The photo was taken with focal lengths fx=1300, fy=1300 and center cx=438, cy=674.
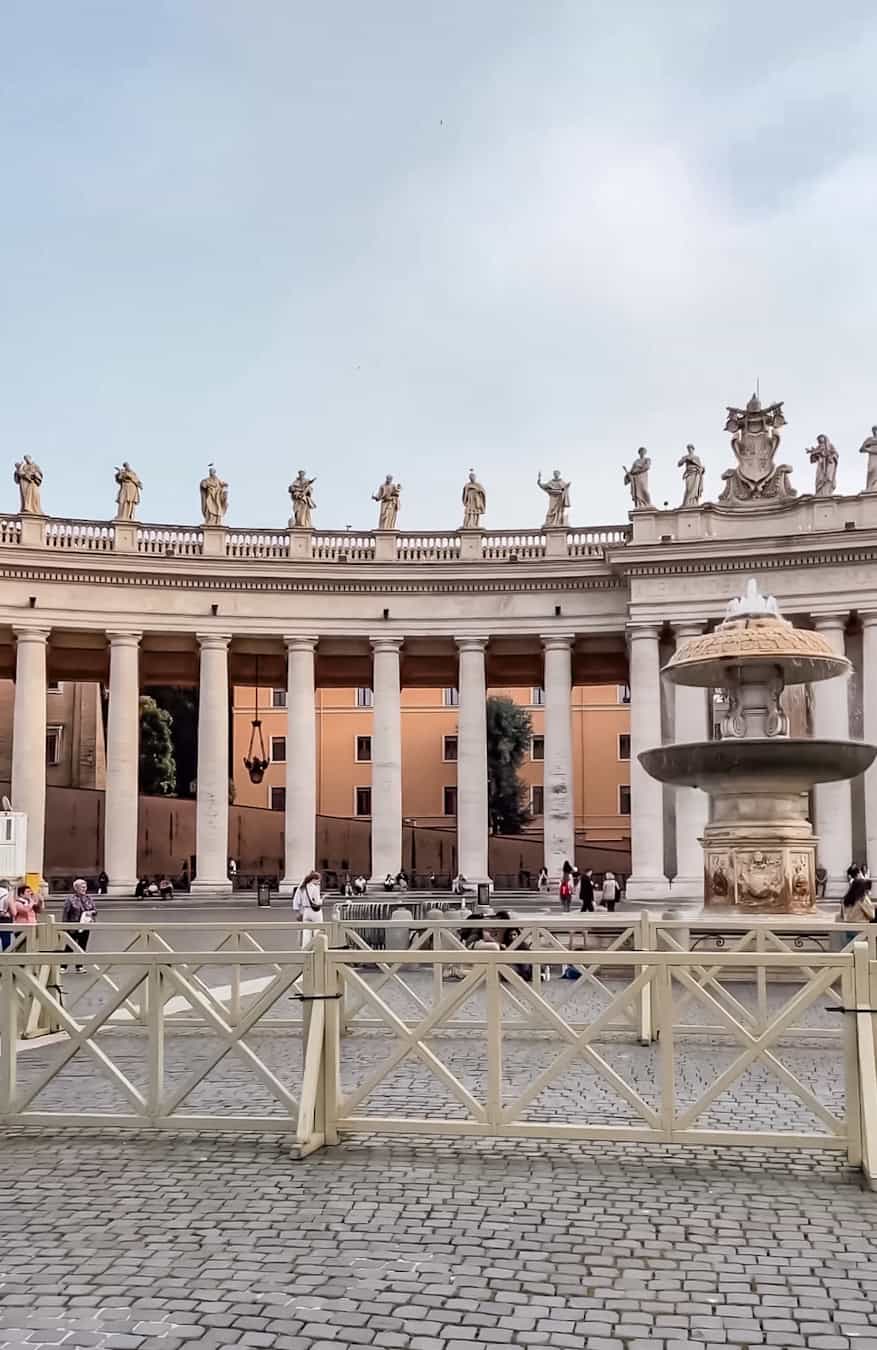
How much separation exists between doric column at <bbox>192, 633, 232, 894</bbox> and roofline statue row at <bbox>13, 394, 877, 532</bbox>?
5002 millimetres

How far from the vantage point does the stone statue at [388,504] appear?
47188 millimetres

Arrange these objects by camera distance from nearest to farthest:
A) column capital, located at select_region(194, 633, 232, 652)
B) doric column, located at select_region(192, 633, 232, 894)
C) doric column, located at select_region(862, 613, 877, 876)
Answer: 1. doric column, located at select_region(862, 613, 877, 876)
2. doric column, located at select_region(192, 633, 232, 894)
3. column capital, located at select_region(194, 633, 232, 652)

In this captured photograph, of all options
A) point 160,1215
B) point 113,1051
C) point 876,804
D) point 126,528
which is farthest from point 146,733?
point 160,1215

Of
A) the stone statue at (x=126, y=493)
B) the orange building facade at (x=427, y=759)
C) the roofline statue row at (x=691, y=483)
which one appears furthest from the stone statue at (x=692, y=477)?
the orange building facade at (x=427, y=759)

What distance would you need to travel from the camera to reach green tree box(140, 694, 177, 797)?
69.0 metres

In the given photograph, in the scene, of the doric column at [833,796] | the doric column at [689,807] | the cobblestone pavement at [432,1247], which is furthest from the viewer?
the doric column at [689,807]

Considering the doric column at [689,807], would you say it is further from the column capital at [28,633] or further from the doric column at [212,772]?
the column capital at [28,633]

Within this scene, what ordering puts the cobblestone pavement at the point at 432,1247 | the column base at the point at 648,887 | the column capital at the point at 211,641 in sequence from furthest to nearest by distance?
1. the column capital at the point at 211,641
2. the column base at the point at 648,887
3. the cobblestone pavement at the point at 432,1247

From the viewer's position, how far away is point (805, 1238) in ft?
24.1

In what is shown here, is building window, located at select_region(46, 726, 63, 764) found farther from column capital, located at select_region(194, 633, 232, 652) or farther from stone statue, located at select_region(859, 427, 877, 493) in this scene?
stone statue, located at select_region(859, 427, 877, 493)

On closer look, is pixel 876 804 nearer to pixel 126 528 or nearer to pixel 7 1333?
pixel 126 528

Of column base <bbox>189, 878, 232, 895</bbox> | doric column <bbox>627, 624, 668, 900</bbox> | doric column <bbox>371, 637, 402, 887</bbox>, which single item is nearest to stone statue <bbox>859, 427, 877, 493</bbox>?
doric column <bbox>627, 624, 668, 900</bbox>

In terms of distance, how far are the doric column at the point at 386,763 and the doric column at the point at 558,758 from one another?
204 inches

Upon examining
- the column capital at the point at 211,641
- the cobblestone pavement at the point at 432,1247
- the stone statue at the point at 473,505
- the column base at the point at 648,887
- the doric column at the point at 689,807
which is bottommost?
the column base at the point at 648,887
